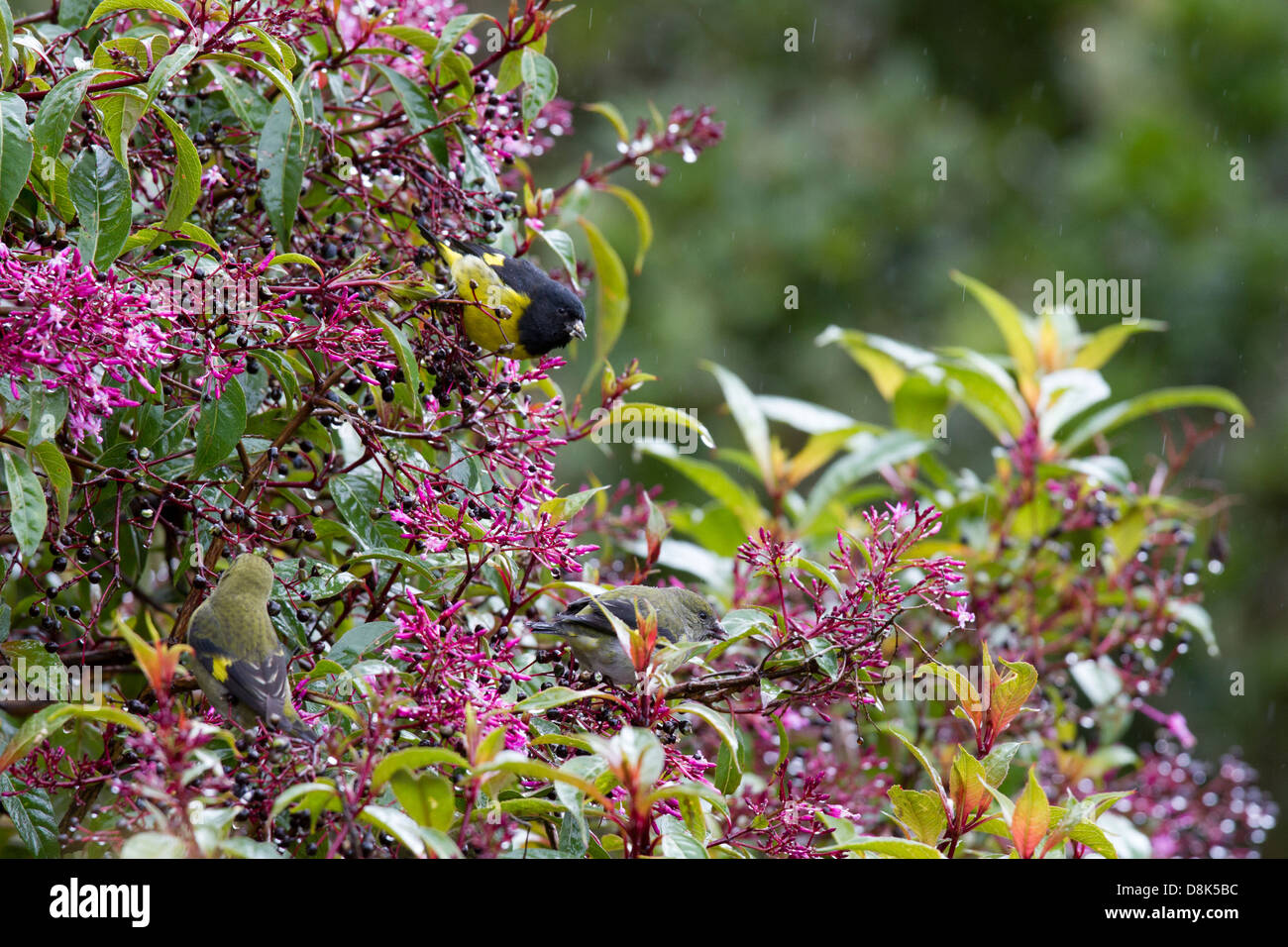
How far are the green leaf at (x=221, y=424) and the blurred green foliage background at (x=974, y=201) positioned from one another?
18.7ft

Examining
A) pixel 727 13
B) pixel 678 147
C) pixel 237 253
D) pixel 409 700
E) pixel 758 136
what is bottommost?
pixel 409 700

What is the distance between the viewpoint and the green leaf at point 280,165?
1.91 meters

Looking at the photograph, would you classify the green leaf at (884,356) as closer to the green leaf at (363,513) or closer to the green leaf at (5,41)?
the green leaf at (363,513)

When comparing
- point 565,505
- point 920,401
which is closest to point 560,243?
point 565,505

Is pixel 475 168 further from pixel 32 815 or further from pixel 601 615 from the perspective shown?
pixel 32 815

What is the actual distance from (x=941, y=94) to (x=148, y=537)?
26.2 feet

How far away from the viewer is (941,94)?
28.9 feet

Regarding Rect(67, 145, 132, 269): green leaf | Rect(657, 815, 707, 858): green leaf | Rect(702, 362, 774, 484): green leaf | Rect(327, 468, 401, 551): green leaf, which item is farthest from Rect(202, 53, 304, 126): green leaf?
Rect(702, 362, 774, 484): green leaf

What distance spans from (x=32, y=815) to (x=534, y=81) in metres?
1.47

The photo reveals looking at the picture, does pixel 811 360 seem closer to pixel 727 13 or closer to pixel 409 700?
pixel 727 13

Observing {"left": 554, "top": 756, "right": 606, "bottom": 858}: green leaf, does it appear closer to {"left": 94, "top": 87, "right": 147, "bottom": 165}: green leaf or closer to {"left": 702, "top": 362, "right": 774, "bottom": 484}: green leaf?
{"left": 94, "top": 87, "right": 147, "bottom": 165}: green leaf

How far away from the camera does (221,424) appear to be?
178 cm
